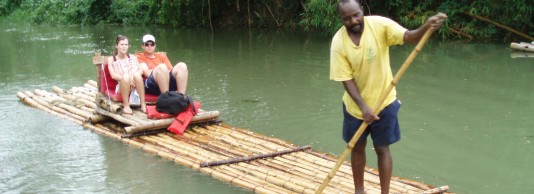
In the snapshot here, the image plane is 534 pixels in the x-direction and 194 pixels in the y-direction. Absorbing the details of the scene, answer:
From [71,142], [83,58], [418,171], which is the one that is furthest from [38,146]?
[83,58]

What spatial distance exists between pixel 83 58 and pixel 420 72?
6.39 meters

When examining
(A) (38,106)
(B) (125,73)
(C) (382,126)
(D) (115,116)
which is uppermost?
(C) (382,126)

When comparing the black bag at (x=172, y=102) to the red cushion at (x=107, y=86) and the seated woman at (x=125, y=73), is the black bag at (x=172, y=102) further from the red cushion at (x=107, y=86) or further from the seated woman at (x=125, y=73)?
the red cushion at (x=107, y=86)

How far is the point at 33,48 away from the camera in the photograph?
14.3 meters

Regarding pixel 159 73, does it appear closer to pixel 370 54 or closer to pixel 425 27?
pixel 370 54

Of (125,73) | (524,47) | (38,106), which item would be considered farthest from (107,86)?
(524,47)

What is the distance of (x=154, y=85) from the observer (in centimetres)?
602

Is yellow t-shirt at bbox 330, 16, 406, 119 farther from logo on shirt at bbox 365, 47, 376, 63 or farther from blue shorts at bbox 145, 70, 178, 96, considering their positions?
blue shorts at bbox 145, 70, 178, 96

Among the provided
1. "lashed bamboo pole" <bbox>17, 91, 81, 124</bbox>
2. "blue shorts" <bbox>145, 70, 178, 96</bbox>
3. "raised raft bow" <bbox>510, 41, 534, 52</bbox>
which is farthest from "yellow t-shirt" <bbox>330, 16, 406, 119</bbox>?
"raised raft bow" <bbox>510, 41, 534, 52</bbox>

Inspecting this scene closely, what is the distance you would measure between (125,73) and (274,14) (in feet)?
42.5

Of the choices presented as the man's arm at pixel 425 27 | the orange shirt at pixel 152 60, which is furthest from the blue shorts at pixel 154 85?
the man's arm at pixel 425 27

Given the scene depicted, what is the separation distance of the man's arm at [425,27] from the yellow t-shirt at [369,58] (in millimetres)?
50

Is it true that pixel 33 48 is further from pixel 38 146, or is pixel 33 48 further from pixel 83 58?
pixel 38 146

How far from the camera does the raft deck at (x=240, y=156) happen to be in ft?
13.7
